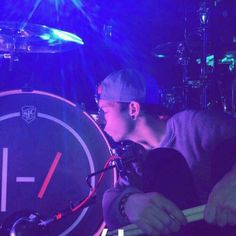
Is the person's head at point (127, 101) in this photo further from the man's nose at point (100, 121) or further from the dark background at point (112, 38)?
the dark background at point (112, 38)

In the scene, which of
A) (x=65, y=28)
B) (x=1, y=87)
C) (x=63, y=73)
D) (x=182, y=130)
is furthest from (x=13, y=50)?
(x=182, y=130)

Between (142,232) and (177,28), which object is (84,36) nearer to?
(177,28)

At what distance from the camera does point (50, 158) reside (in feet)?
7.31

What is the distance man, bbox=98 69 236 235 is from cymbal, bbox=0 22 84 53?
37 cm

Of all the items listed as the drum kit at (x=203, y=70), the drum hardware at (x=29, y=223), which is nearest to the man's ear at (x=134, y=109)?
the drum hardware at (x=29, y=223)

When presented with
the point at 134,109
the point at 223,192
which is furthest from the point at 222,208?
the point at 134,109

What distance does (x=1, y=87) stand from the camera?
214 cm

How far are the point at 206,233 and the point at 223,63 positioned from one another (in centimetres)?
192

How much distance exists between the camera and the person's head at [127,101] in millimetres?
1855

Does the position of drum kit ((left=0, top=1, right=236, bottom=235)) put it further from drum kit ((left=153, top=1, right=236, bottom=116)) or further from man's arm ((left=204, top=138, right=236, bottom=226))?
man's arm ((left=204, top=138, right=236, bottom=226))

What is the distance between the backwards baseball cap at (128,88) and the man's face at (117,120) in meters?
A: 0.04

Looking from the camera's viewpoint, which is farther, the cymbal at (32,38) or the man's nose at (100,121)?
the man's nose at (100,121)

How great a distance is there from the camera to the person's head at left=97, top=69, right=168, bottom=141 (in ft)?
6.08

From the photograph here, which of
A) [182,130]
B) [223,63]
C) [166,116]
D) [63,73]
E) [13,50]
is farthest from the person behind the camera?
[223,63]
